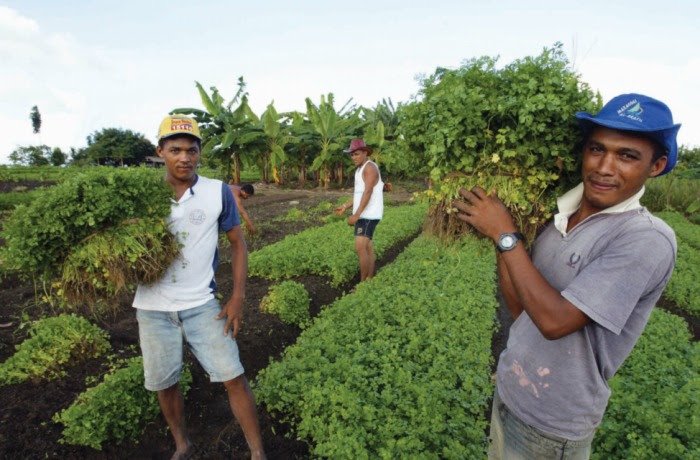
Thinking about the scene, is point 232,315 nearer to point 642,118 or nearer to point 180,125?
point 180,125

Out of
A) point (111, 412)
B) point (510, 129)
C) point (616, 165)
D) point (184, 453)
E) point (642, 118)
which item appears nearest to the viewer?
point (642, 118)

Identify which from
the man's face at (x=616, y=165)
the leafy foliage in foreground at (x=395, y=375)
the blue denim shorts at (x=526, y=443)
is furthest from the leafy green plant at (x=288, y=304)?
the man's face at (x=616, y=165)

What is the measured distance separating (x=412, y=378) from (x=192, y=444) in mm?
2141

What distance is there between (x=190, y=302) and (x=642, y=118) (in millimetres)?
3018

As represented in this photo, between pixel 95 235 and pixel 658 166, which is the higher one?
pixel 658 166

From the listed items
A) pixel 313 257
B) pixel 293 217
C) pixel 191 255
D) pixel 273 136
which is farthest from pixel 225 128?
pixel 191 255

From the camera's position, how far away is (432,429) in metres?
3.27

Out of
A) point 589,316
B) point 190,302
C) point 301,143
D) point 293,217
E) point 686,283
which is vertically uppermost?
point 301,143

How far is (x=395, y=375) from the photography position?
4.00 m

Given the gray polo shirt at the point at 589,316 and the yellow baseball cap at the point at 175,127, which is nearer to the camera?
the gray polo shirt at the point at 589,316

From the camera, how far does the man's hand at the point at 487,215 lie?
1.83 meters

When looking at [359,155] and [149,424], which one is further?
[359,155]

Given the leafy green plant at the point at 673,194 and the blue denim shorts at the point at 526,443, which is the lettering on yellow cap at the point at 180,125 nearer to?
the blue denim shorts at the point at 526,443

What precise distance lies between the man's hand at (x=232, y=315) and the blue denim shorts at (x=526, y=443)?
2.04m
